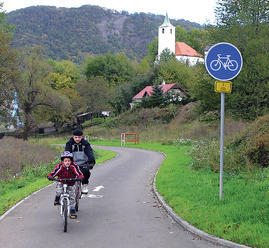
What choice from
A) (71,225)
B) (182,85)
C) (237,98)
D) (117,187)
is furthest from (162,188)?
(182,85)

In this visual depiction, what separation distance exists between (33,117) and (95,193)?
43.6 metres

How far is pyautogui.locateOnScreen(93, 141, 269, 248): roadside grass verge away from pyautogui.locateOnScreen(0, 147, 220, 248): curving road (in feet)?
1.35

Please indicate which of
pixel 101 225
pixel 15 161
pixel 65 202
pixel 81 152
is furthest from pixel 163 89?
pixel 65 202

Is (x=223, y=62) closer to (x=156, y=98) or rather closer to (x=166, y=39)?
(x=156, y=98)

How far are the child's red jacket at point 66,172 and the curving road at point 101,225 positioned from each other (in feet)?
3.22

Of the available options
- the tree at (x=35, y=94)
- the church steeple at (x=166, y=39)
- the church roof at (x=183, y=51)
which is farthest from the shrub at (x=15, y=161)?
the church steeple at (x=166, y=39)

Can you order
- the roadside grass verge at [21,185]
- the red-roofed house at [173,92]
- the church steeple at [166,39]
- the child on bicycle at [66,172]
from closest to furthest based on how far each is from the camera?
the child on bicycle at [66,172] < the roadside grass verge at [21,185] < the red-roofed house at [173,92] < the church steeple at [166,39]

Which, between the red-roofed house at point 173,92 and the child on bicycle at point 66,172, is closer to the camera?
the child on bicycle at point 66,172

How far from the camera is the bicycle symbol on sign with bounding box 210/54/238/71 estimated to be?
8.91 meters

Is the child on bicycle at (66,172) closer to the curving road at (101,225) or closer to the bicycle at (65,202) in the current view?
the bicycle at (65,202)

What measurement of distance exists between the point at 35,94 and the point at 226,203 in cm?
4761

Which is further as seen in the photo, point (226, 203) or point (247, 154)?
point (247, 154)

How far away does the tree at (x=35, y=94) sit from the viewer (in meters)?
52.1

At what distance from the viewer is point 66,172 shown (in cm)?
820
